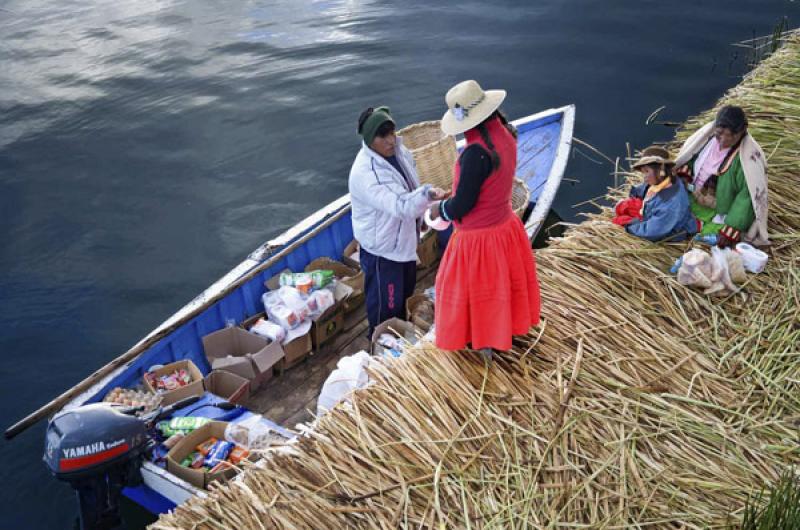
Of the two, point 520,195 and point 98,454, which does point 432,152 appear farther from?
point 98,454

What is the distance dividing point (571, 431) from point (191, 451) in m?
2.73

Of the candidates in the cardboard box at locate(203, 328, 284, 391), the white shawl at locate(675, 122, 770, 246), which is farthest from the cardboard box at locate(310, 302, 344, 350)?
the white shawl at locate(675, 122, 770, 246)

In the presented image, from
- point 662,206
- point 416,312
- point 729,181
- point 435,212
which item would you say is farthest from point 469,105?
point 729,181

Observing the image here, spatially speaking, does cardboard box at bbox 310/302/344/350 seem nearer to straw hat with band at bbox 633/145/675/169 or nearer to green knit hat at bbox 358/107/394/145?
green knit hat at bbox 358/107/394/145

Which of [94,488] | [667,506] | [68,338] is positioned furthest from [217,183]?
[667,506]

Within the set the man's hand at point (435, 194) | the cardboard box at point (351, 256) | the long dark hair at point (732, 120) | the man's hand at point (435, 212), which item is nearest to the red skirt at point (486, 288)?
the man's hand at point (435, 212)

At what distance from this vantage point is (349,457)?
402 cm

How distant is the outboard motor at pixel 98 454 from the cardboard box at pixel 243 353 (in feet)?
3.93

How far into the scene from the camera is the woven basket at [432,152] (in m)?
7.75

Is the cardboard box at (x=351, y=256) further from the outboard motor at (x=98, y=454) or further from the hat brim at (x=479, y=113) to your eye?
the hat brim at (x=479, y=113)

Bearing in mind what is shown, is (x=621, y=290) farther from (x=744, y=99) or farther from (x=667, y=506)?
(x=744, y=99)

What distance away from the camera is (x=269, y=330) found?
6.37m

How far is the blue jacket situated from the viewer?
5.67 m

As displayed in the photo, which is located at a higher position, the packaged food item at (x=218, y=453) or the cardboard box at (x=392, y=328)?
the cardboard box at (x=392, y=328)
